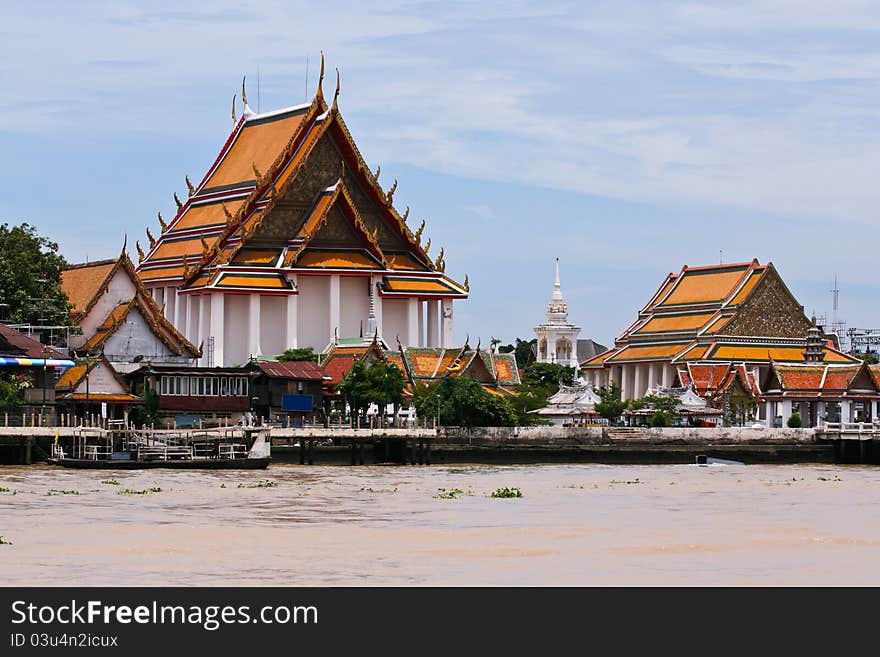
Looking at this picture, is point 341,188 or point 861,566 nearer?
point 861,566

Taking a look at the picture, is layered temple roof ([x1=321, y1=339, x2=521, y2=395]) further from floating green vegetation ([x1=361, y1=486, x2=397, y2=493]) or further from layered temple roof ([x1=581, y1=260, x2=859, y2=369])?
floating green vegetation ([x1=361, y1=486, x2=397, y2=493])

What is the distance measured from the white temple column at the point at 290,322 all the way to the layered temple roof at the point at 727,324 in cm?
2221

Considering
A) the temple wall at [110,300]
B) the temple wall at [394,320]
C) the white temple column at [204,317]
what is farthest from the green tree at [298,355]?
the temple wall at [394,320]

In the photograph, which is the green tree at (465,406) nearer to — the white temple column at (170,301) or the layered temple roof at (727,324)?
the white temple column at (170,301)

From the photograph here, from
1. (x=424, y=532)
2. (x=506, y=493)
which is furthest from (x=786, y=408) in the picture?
(x=424, y=532)

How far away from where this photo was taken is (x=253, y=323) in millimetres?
87750

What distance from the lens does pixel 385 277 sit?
90000mm

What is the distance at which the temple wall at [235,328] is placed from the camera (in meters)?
87.8

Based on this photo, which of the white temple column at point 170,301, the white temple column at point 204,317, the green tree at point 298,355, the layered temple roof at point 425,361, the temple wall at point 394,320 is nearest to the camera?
the layered temple roof at point 425,361

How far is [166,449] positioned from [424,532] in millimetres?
24930

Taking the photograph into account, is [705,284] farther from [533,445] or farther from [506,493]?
[506,493]
